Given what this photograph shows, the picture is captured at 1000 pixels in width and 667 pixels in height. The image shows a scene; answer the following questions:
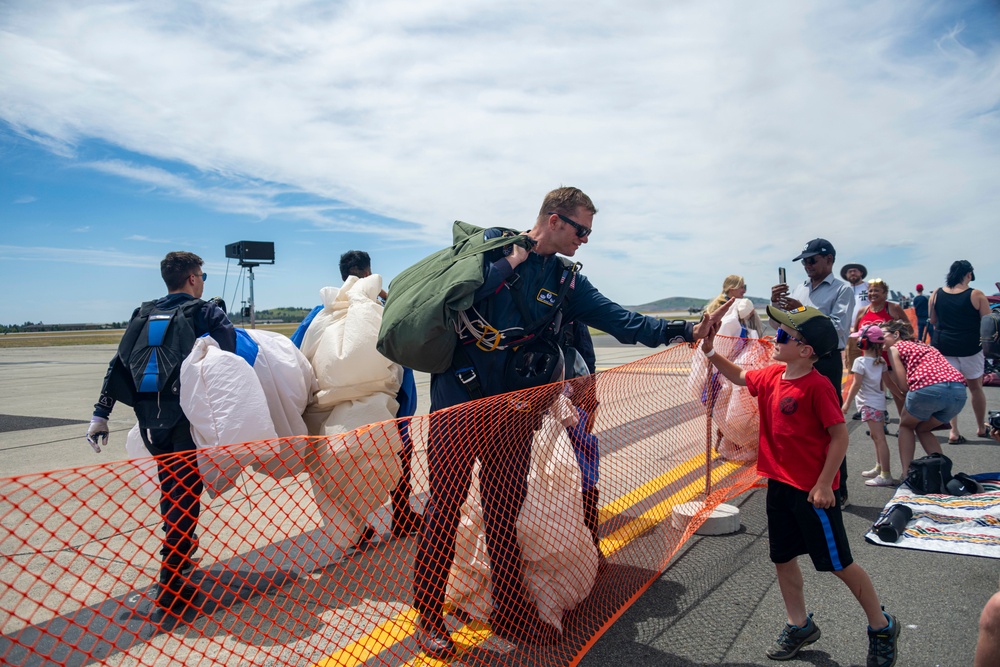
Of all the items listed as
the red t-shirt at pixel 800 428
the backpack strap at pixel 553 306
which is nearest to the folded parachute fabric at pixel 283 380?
the backpack strap at pixel 553 306

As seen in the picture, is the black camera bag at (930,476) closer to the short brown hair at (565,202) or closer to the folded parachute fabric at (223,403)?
the short brown hair at (565,202)

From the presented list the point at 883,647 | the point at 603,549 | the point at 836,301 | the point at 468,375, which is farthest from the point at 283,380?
the point at 836,301

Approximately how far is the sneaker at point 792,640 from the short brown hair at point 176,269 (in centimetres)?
356

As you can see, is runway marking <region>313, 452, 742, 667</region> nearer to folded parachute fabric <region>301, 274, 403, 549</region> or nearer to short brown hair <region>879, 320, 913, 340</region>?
folded parachute fabric <region>301, 274, 403, 549</region>

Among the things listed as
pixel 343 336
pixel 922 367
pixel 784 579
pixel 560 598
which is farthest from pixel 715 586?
pixel 922 367

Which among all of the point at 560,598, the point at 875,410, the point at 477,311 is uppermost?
the point at 477,311

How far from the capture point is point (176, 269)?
3695 millimetres

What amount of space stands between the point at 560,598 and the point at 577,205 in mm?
1831

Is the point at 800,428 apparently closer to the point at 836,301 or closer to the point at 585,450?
the point at 585,450

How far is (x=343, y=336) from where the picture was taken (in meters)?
3.91

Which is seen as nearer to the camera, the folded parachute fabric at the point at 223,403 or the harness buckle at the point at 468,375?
the harness buckle at the point at 468,375

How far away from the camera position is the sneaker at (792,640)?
2.82 metres

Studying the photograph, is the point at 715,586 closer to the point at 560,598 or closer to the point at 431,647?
the point at 560,598

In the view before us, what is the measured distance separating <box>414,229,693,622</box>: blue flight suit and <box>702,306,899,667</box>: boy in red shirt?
1081mm
